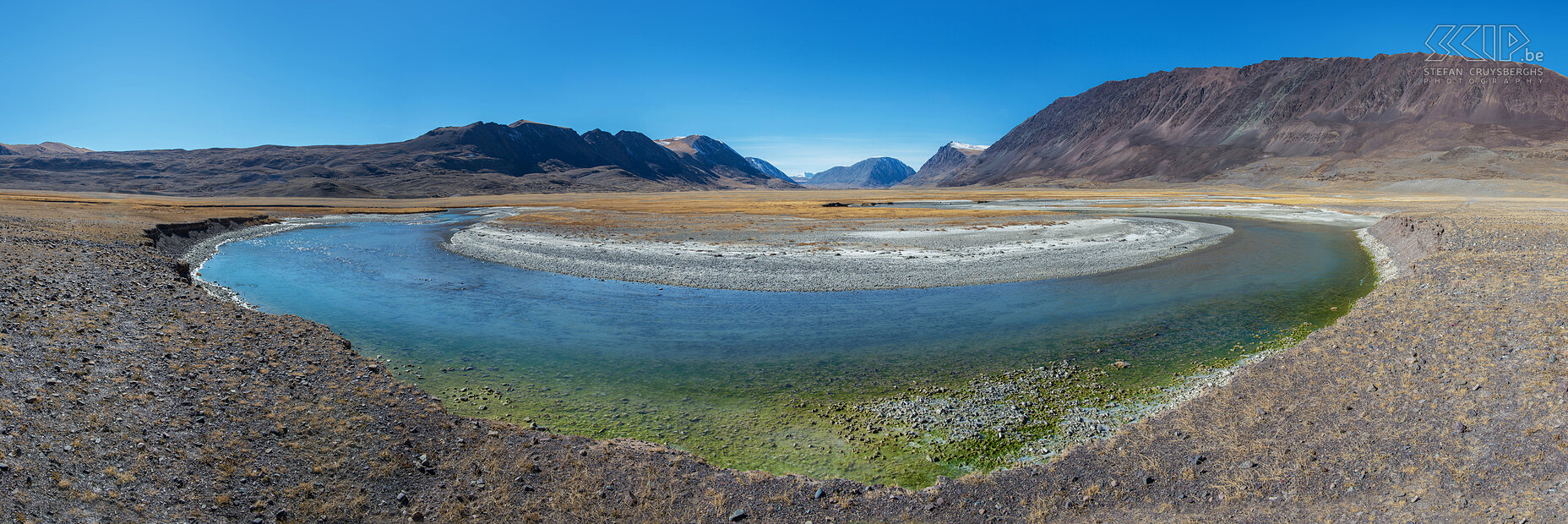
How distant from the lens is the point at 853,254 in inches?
1272

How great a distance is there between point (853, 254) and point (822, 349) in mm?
17016

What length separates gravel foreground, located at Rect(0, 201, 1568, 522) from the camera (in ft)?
24.0

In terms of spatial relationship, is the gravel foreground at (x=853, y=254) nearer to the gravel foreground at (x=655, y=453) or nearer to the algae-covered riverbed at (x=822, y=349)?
the algae-covered riverbed at (x=822, y=349)

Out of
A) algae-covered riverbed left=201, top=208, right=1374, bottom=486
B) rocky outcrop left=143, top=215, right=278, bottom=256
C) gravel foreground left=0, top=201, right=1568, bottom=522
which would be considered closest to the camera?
gravel foreground left=0, top=201, right=1568, bottom=522

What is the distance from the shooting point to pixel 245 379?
11.1 meters

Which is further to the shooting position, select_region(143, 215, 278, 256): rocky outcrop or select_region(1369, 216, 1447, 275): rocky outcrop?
select_region(143, 215, 278, 256): rocky outcrop

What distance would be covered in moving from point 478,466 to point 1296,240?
159ft

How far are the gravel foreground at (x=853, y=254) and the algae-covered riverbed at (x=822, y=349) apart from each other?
5.56 ft

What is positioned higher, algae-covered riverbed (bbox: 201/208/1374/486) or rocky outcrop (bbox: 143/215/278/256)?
rocky outcrop (bbox: 143/215/278/256)

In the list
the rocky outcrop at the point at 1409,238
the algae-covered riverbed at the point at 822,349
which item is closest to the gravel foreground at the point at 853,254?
the algae-covered riverbed at the point at 822,349

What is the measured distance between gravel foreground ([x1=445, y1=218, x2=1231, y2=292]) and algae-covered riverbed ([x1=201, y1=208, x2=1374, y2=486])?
169 centimetres

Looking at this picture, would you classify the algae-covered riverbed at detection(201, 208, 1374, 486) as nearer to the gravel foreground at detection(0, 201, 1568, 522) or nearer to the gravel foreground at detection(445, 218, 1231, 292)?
the gravel foreground at detection(0, 201, 1568, 522)

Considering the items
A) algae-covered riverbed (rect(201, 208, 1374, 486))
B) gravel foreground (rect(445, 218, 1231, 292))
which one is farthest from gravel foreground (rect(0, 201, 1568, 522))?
gravel foreground (rect(445, 218, 1231, 292))

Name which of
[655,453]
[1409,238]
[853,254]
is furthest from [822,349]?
[1409,238]
